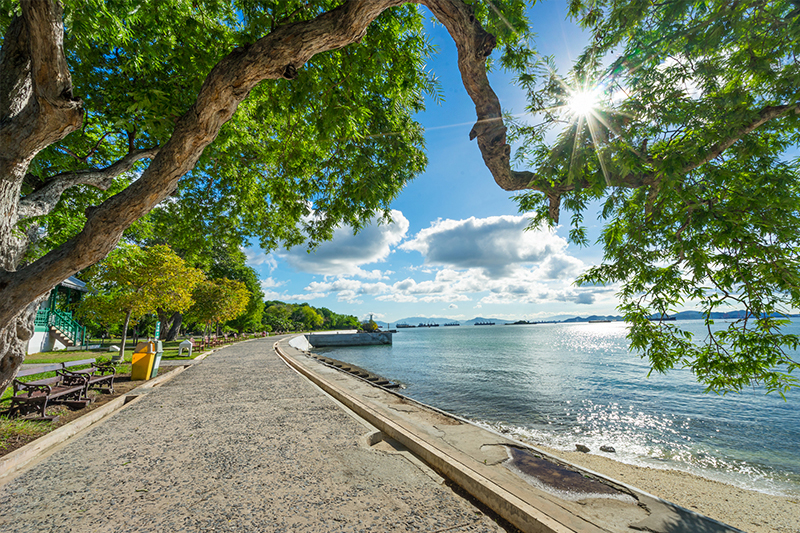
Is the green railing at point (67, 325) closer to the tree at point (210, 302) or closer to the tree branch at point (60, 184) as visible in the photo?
the tree at point (210, 302)

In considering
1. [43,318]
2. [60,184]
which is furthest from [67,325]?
[60,184]

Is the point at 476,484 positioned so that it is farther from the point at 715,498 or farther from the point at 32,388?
the point at 32,388

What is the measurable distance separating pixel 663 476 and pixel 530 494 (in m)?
6.43

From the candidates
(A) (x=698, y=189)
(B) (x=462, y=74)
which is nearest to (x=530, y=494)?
(A) (x=698, y=189)

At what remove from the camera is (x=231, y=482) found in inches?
159

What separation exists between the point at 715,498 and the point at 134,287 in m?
22.2

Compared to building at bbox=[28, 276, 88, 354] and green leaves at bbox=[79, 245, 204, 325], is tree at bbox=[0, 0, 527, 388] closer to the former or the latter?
green leaves at bbox=[79, 245, 204, 325]

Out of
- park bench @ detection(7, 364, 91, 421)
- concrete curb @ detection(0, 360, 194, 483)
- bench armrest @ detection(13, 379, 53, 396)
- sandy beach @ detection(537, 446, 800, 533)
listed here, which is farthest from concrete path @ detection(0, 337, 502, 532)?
sandy beach @ detection(537, 446, 800, 533)

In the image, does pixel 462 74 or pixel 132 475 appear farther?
pixel 132 475

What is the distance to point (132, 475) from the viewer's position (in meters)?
4.23

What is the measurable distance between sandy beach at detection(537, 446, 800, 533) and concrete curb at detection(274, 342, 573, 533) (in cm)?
238

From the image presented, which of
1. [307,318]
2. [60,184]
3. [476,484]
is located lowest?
[307,318]

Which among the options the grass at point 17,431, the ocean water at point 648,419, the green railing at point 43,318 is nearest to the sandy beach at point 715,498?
the ocean water at point 648,419

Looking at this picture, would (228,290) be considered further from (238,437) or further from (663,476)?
(663,476)
